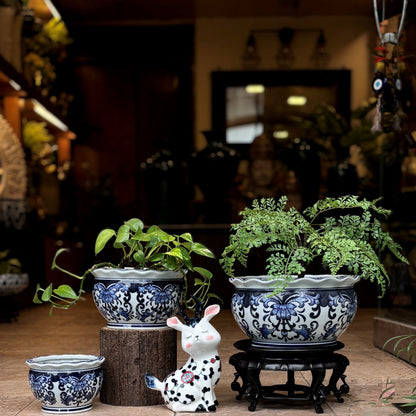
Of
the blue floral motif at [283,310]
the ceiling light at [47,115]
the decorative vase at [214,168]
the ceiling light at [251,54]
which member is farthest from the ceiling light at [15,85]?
the blue floral motif at [283,310]

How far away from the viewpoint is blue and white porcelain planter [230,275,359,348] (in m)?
2.57

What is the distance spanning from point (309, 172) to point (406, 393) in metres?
3.76

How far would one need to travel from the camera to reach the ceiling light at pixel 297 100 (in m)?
8.95

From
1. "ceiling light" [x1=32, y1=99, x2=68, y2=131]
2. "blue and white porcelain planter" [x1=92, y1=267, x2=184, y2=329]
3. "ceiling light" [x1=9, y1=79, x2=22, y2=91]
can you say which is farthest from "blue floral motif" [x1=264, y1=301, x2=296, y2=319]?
"ceiling light" [x1=32, y1=99, x2=68, y2=131]

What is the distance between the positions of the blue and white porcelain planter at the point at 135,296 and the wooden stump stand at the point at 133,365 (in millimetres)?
39

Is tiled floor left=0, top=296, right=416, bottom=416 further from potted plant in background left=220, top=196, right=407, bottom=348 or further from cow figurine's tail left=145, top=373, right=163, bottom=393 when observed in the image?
potted plant in background left=220, top=196, right=407, bottom=348

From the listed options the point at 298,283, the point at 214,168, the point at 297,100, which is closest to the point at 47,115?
the point at 214,168

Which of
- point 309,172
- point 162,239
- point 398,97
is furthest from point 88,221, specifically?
point 162,239

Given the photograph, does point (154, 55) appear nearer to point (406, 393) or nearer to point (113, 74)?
point (113, 74)

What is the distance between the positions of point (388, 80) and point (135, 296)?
6.14 feet

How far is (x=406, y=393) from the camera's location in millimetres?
2947

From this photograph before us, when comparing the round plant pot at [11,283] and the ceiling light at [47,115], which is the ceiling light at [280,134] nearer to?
the ceiling light at [47,115]

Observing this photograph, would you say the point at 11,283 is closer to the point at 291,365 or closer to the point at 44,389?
the point at 44,389

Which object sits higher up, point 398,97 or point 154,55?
point 154,55
